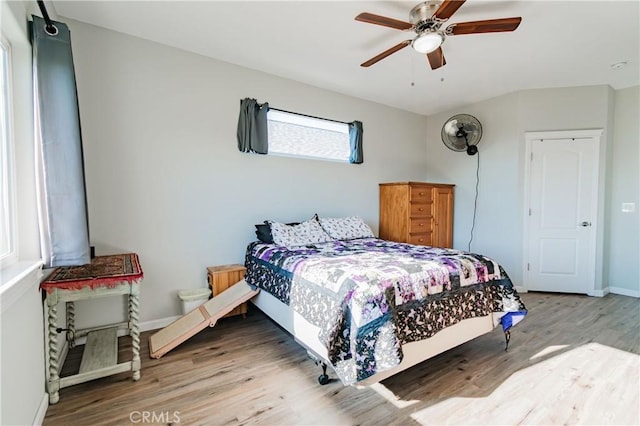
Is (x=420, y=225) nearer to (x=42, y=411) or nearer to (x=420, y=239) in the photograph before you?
(x=420, y=239)

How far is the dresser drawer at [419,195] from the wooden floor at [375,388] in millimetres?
1904

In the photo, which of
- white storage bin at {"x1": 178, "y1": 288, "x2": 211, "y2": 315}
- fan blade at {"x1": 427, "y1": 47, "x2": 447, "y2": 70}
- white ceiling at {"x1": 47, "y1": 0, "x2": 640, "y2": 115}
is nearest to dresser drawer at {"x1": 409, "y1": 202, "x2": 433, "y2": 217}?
white ceiling at {"x1": 47, "y1": 0, "x2": 640, "y2": 115}

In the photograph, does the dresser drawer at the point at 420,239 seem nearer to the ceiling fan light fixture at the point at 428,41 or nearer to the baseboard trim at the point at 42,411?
the ceiling fan light fixture at the point at 428,41

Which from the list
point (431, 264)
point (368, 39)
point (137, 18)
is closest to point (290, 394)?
point (431, 264)

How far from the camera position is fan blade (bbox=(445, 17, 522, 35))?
190 centimetres

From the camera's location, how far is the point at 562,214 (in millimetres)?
3918

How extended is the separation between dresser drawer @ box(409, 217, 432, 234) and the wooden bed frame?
5.71 ft

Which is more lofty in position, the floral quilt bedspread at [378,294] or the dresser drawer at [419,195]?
the dresser drawer at [419,195]

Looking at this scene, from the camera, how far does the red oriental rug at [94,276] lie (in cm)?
173

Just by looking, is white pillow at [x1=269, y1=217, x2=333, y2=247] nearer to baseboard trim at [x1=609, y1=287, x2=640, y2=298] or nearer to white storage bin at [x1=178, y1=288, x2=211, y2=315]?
white storage bin at [x1=178, y1=288, x2=211, y2=315]

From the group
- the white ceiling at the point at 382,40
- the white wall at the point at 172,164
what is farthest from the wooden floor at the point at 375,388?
the white ceiling at the point at 382,40

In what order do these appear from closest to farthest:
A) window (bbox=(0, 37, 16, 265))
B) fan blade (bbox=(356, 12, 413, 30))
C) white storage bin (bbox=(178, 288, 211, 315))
Result: window (bbox=(0, 37, 16, 265)) → fan blade (bbox=(356, 12, 413, 30)) → white storage bin (bbox=(178, 288, 211, 315))

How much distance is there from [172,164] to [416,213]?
9.84ft

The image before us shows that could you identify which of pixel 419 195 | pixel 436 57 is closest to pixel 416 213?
pixel 419 195
